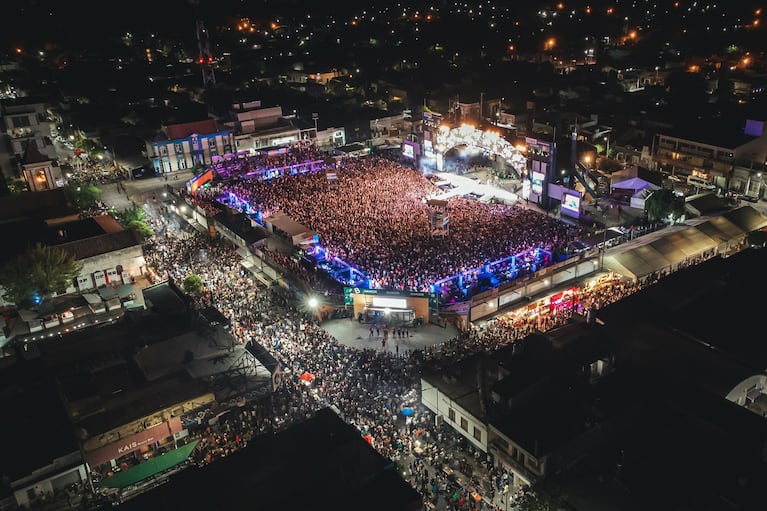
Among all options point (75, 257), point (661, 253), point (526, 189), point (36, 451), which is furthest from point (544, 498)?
point (526, 189)

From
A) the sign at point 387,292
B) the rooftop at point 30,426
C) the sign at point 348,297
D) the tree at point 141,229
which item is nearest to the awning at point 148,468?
the rooftop at point 30,426

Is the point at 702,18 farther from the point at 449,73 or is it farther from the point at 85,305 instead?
the point at 85,305

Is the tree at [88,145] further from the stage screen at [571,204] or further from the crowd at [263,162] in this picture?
the stage screen at [571,204]

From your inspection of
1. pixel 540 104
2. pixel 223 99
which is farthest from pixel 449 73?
pixel 223 99

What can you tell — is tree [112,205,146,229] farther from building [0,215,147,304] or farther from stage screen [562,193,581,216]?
stage screen [562,193,581,216]

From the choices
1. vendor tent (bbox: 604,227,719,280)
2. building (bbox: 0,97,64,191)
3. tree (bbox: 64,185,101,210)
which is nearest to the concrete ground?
vendor tent (bbox: 604,227,719,280)

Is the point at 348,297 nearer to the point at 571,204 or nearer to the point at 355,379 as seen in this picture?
the point at 355,379
